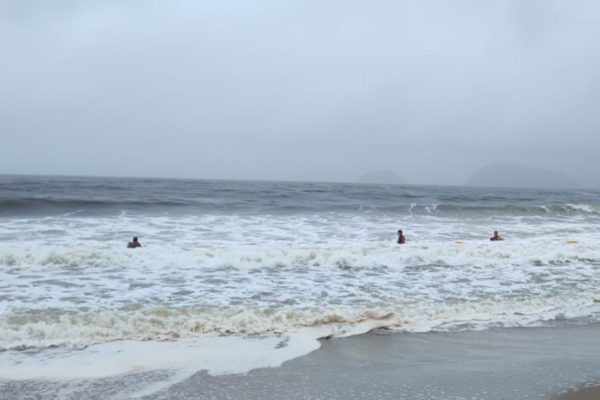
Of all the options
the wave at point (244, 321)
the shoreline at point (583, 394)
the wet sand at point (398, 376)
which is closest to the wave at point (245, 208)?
the wave at point (244, 321)

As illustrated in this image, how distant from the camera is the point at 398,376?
523cm

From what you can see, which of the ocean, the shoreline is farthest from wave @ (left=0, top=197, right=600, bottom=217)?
the shoreline

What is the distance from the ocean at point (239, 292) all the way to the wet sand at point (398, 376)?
238mm

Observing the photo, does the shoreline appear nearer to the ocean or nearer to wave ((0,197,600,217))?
the ocean

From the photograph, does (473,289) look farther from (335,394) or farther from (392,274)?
(335,394)

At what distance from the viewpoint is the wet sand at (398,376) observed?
186 inches

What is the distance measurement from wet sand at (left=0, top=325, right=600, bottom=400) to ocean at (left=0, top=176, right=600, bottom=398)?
0.24m

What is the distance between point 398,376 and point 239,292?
438 cm

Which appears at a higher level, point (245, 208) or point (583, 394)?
point (245, 208)

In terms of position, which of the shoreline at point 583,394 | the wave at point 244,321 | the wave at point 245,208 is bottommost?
the wave at point 244,321

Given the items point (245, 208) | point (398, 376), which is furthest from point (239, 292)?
point (245, 208)

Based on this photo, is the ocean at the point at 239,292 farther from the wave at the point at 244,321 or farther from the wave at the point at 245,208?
the wave at the point at 245,208

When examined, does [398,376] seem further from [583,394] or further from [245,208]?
[245,208]

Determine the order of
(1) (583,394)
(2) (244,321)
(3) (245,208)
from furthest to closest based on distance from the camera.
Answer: (3) (245,208)
(2) (244,321)
(1) (583,394)
